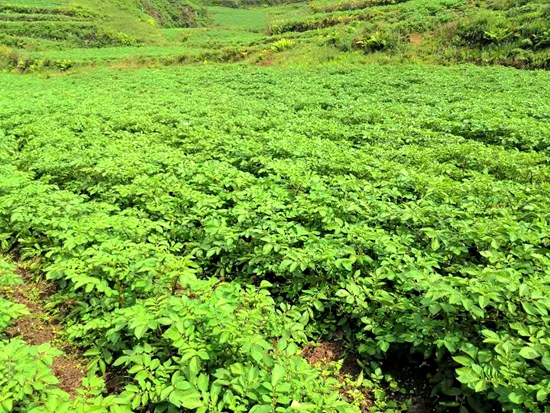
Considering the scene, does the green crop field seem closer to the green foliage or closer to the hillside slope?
the hillside slope

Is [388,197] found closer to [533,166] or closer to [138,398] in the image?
[533,166]

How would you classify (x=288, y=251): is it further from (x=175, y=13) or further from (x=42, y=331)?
(x=175, y=13)

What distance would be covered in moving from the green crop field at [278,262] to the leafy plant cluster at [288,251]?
0.03 m

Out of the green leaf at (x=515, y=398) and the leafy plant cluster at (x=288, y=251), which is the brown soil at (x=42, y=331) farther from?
the green leaf at (x=515, y=398)

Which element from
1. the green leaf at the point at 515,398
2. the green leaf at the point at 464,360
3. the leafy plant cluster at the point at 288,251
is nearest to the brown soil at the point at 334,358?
the leafy plant cluster at the point at 288,251

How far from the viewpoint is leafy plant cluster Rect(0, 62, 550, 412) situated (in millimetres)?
2912

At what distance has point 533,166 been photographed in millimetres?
6672

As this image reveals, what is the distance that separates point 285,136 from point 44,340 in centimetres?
681

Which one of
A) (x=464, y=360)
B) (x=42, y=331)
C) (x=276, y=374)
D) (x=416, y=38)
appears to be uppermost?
(x=416, y=38)

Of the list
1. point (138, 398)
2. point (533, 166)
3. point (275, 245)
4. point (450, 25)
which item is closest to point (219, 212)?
point (275, 245)

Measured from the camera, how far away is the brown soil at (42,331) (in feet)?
11.5

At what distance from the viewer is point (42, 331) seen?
4098 mm

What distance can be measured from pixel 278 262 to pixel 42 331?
9.71 ft

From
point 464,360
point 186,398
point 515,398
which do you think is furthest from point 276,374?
point 515,398
